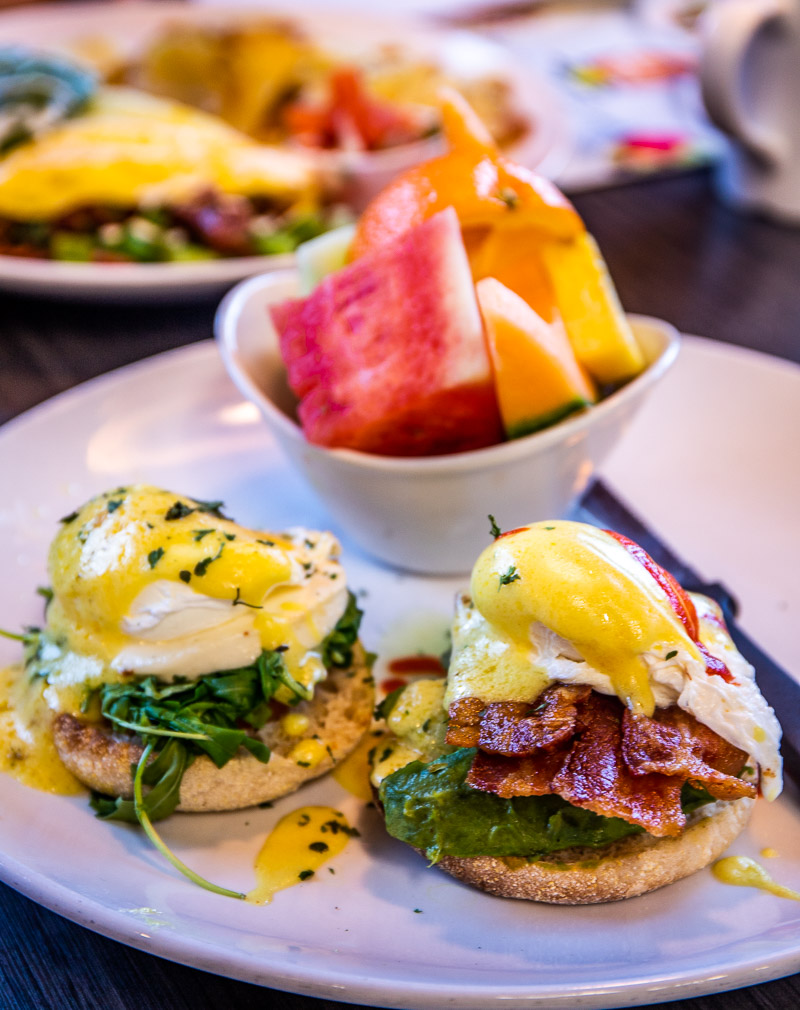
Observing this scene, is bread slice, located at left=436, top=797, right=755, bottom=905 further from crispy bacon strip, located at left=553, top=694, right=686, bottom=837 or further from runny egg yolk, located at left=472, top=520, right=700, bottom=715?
runny egg yolk, located at left=472, top=520, right=700, bottom=715

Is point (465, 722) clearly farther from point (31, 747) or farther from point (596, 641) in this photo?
point (31, 747)

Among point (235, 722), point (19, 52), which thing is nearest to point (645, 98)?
point (19, 52)

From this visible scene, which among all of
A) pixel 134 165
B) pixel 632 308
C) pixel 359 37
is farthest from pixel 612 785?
pixel 359 37

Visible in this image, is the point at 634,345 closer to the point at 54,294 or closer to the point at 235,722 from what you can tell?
the point at 235,722

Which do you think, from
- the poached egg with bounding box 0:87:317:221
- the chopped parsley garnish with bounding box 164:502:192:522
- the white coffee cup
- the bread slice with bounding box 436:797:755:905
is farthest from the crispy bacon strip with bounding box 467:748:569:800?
the white coffee cup

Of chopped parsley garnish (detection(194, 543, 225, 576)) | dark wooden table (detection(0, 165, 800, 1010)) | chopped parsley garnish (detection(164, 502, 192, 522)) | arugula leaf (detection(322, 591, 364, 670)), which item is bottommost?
dark wooden table (detection(0, 165, 800, 1010))

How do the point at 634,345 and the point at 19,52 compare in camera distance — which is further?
the point at 19,52
